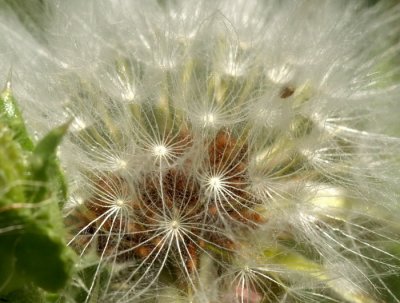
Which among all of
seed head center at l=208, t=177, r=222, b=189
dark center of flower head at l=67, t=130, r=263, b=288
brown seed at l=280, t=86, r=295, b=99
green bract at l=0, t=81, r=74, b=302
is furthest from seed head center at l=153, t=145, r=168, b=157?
green bract at l=0, t=81, r=74, b=302

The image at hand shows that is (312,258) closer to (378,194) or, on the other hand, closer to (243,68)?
(378,194)

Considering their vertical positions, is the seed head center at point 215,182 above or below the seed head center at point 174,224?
above

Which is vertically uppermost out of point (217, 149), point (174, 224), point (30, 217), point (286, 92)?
point (30, 217)

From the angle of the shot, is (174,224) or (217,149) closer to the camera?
(174,224)

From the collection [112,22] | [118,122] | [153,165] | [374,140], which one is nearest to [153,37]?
[112,22]

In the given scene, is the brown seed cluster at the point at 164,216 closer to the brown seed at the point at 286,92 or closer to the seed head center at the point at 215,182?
the seed head center at the point at 215,182

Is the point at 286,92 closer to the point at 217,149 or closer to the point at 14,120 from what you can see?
the point at 217,149

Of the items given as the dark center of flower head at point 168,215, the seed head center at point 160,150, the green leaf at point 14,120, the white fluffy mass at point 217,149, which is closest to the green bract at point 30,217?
the green leaf at point 14,120

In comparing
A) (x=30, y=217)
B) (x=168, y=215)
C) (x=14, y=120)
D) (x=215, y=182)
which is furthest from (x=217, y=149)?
(x=30, y=217)

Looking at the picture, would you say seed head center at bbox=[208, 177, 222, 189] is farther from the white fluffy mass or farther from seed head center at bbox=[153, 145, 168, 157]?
seed head center at bbox=[153, 145, 168, 157]
